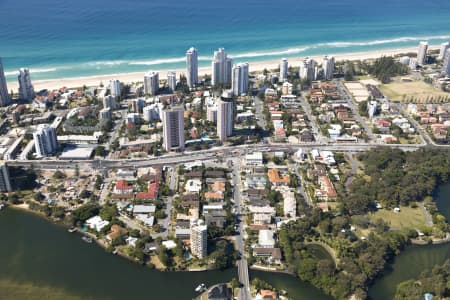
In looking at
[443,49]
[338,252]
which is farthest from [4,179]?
[443,49]

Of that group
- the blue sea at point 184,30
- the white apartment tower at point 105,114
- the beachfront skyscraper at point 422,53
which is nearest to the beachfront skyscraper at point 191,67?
the blue sea at point 184,30

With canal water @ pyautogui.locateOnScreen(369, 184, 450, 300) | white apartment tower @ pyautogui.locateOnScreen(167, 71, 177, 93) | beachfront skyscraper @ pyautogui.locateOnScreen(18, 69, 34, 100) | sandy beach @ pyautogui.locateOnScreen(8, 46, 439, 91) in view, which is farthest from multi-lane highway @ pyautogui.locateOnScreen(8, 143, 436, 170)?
sandy beach @ pyautogui.locateOnScreen(8, 46, 439, 91)

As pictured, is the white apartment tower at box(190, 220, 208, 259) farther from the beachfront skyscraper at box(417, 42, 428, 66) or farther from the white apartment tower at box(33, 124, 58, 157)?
the beachfront skyscraper at box(417, 42, 428, 66)

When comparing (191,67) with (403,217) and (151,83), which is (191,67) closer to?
(151,83)

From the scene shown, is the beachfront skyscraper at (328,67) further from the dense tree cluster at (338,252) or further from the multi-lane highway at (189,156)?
the dense tree cluster at (338,252)

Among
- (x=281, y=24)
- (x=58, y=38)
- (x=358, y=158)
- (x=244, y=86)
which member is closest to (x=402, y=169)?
(x=358, y=158)

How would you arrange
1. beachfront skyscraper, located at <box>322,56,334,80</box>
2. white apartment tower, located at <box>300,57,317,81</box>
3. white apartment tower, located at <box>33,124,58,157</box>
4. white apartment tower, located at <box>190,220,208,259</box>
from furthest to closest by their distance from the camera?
beachfront skyscraper, located at <box>322,56,334,80</box>, white apartment tower, located at <box>300,57,317,81</box>, white apartment tower, located at <box>33,124,58,157</box>, white apartment tower, located at <box>190,220,208,259</box>

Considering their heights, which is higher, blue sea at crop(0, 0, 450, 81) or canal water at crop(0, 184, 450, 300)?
blue sea at crop(0, 0, 450, 81)
